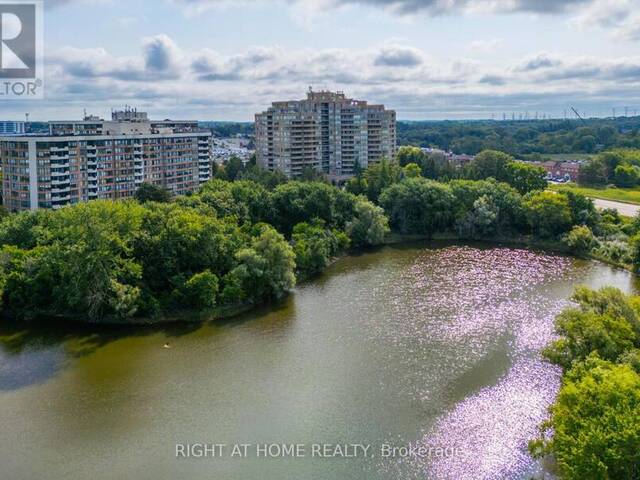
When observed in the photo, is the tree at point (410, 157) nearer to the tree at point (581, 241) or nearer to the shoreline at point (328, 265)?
the shoreline at point (328, 265)

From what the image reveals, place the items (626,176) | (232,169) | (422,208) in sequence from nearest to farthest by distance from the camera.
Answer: (422,208), (232,169), (626,176)

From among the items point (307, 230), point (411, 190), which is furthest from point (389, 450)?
point (411, 190)

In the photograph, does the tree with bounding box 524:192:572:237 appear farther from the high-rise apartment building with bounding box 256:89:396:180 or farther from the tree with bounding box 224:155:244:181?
the tree with bounding box 224:155:244:181

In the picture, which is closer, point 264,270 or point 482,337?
point 482,337

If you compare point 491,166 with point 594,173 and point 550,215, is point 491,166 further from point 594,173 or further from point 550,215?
point 594,173

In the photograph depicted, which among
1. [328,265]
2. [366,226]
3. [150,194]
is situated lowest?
[328,265]

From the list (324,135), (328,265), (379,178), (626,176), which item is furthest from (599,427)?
(626,176)

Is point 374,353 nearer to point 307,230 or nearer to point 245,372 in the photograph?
point 245,372
